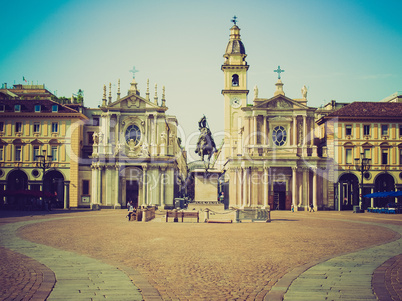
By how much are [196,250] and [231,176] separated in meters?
48.5

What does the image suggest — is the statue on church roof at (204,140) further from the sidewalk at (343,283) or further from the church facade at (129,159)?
the sidewalk at (343,283)

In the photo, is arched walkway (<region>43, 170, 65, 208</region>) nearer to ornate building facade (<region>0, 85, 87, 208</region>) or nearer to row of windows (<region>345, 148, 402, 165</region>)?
ornate building facade (<region>0, 85, 87, 208</region>)

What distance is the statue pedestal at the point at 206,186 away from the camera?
4181cm

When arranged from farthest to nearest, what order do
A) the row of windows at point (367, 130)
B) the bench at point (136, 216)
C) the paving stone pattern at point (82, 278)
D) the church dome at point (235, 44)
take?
1. the church dome at point (235, 44)
2. the row of windows at point (367, 130)
3. the bench at point (136, 216)
4. the paving stone pattern at point (82, 278)

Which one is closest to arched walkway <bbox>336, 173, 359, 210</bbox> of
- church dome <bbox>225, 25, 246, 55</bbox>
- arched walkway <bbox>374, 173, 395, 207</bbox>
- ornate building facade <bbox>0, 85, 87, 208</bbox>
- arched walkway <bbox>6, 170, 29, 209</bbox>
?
arched walkway <bbox>374, 173, 395, 207</bbox>

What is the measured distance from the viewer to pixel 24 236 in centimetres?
2311

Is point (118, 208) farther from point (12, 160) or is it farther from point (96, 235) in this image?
point (96, 235)

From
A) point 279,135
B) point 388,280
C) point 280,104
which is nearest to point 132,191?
point 279,135

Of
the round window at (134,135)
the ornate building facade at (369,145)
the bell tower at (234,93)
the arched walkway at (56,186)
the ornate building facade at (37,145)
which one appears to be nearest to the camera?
the ornate building facade at (369,145)

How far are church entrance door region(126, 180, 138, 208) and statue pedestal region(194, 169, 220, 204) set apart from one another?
2615cm

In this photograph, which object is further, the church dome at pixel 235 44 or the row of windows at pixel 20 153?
the church dome at pixel 235 44

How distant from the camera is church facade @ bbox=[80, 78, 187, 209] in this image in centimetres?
6469

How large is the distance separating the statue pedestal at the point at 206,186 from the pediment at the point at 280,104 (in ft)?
82.0

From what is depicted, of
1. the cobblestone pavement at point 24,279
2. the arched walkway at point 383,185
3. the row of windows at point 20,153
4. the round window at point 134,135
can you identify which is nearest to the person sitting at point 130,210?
the round window at point 134,135
